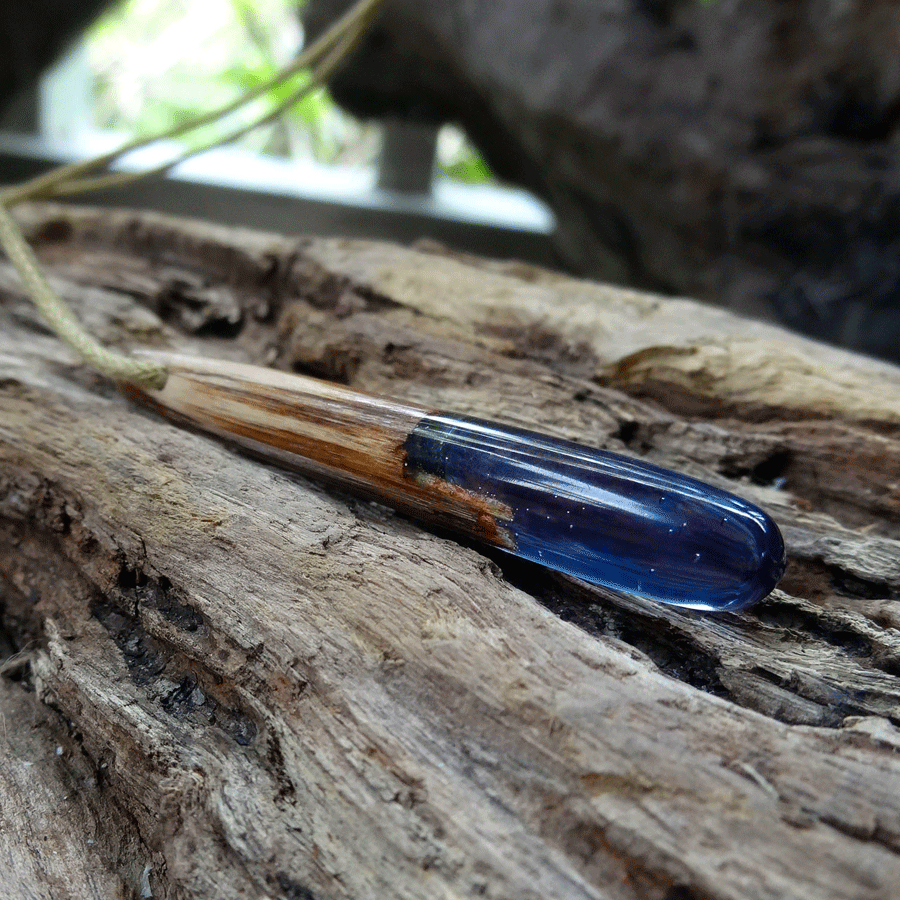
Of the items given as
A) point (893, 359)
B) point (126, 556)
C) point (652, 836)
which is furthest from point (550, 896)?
point (893, 359)

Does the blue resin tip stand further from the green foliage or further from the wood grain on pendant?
the green foliage

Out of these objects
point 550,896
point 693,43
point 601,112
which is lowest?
point 550,896

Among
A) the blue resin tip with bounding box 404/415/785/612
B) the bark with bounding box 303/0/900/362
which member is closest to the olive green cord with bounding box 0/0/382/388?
the blue resin tip with bounding box 404/415/785/612

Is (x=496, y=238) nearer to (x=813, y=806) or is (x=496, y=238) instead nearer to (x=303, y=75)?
(x=303, y=75)

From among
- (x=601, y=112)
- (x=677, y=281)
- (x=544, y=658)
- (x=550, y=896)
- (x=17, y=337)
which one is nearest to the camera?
(x=550, y=896)

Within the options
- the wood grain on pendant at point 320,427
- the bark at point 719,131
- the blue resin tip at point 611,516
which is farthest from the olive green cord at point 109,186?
the bark at point 719,131

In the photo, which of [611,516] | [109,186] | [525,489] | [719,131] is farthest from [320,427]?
[719,131]

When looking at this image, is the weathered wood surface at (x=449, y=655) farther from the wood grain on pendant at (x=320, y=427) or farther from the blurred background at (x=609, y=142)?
the blurred background at (x=609, y=142)

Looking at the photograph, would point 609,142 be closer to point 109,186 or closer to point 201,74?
A: point 109,186
